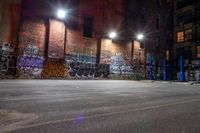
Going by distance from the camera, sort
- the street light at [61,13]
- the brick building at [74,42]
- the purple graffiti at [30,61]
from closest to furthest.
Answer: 1. the purple graffiti at [30,61]
2. the brick building at [74,42]
3. the street light at [61,13]

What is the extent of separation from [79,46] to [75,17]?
115 inches

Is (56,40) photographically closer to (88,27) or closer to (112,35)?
(88,27)

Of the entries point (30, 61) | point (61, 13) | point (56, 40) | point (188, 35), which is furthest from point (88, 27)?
point (188, 35)

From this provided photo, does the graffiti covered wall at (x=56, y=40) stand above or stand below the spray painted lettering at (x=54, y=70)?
above

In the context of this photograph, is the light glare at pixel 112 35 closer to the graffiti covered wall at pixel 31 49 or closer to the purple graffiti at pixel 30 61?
the graffiti covered wall at pixel 31 49

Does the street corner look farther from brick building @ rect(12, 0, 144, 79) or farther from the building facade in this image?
the building facade

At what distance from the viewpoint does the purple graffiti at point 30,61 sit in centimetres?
1850

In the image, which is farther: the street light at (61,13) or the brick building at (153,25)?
the brick building at (153,25)

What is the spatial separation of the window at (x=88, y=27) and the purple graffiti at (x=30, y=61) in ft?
20.6

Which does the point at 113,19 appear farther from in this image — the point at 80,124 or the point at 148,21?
the point at 80,124

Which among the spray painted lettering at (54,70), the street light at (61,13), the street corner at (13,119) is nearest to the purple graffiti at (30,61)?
the spray painted lettering at (54,70)

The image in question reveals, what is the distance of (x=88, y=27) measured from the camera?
24.6 metres

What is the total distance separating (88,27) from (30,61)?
805cm

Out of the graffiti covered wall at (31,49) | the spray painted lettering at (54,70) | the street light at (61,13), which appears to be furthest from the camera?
the street light at (61,13)
